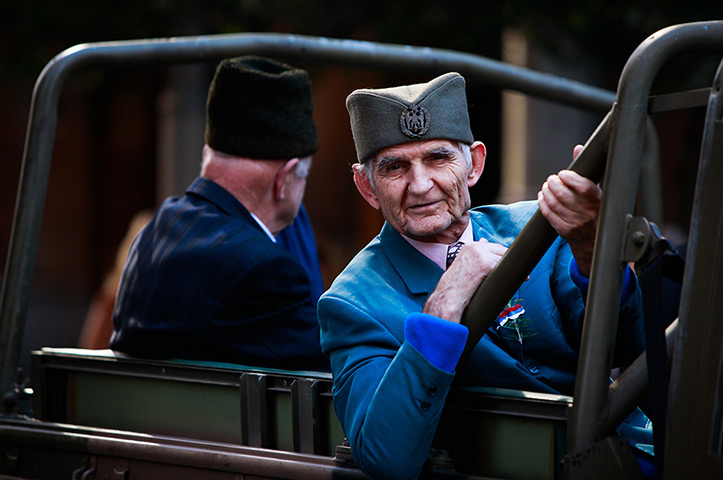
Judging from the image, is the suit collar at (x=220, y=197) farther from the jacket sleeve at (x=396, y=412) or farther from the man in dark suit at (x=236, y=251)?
the jacket sleeve at (x=396, y=412)

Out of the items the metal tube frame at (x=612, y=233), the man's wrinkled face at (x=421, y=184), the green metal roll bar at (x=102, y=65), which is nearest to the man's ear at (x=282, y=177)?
the green metal roll bar at (x=102, y=65)

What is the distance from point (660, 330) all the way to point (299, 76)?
228 cm

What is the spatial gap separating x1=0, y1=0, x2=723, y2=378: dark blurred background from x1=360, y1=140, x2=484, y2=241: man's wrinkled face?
39 centimetres

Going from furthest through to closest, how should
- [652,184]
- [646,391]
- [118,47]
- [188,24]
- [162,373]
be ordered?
[188,24] → [652,184] → [118,47] → [162,373] → [646,391]

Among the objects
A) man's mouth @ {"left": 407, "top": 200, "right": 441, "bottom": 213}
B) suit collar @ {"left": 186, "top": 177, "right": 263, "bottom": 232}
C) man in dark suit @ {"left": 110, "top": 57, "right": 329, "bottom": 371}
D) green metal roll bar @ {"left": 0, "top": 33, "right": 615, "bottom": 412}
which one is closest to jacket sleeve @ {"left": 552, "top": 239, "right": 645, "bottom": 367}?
man's mouth @ {"left": 407, "top": 200, "right": 441, "bottom": 213}

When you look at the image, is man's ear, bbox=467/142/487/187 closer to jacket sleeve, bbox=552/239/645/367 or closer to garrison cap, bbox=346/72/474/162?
garrison cap, bbox=346/72/474/162

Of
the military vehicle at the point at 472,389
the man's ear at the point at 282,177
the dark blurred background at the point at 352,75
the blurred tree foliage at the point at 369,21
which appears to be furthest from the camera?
the dark blurred background at the point at 352,75

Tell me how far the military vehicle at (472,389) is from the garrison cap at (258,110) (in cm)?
13

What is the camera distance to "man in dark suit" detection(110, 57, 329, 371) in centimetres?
325

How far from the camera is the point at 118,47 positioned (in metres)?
3.58

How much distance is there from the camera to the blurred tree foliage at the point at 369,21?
7117 mm

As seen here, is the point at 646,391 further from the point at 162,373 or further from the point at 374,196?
the point at 162,373

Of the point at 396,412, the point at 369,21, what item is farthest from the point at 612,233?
the point at 369,21

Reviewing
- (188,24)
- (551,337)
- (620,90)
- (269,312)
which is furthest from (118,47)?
(188,24)
